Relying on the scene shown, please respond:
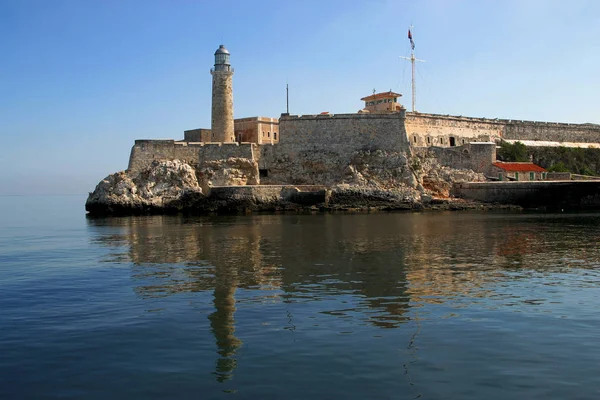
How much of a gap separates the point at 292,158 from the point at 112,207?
35.2ft

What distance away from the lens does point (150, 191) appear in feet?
104

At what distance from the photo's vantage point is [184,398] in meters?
5.57

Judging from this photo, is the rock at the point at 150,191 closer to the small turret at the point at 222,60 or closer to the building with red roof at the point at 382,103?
the small turret at the point at 222,60

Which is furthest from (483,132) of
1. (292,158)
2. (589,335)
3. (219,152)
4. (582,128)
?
(589,335)

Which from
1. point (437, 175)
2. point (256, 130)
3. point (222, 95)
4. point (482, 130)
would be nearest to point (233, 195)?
point (222, 95)

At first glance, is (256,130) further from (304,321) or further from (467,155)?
(304,321)

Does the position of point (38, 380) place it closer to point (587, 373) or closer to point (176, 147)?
point (587, 373)

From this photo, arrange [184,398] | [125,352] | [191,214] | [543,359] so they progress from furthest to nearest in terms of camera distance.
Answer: [191,214] → [125,352] → [543,359] → [184,398]

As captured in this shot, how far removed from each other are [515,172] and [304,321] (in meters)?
30.2

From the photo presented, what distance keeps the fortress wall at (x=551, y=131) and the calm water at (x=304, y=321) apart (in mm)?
28345

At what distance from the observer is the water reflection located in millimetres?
9508

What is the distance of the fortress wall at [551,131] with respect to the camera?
42938 mm

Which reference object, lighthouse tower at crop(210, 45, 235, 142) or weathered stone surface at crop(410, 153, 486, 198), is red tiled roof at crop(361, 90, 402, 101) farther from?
lighthouse tower at crop(210, 45, 235, 142)

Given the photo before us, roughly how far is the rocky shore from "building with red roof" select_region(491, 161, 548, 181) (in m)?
3.78
